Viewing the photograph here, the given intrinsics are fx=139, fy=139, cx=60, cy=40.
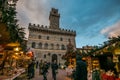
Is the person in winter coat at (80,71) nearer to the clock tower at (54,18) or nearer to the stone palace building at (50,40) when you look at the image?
the stone palace building at (50,40)

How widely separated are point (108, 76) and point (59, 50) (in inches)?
1435

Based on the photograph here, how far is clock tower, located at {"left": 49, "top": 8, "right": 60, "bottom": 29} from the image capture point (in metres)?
48.0

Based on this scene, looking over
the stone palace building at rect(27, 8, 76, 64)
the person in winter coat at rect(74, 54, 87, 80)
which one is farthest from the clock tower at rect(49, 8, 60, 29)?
the person in winter coat at rect(74, 54, 87, 80)

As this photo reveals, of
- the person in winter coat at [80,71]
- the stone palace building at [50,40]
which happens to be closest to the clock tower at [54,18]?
the stone palace building at [50,40]

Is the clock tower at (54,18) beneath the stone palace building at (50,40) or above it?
above

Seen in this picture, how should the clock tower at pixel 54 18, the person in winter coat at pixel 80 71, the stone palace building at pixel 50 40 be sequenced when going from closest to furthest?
the person in winter coat at pixel 80 71 < the stone palace building at pixel 50 40 < the clock tower at pixel 54 18

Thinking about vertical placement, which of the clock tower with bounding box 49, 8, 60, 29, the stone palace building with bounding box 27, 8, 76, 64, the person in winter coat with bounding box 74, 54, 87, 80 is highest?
the clock tower with bounding box 49, 8, 60, 29

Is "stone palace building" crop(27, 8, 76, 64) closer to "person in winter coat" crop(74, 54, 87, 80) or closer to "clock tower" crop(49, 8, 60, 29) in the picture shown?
"clock tower" crop(49, 8, 60, 29)

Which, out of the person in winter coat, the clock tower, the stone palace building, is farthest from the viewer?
the clock tower

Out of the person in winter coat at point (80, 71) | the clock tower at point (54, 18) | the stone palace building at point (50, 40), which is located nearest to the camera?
the person in winter coat at point (80, 71)

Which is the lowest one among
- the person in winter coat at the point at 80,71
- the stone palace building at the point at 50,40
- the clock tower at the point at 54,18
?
the person in winter coat at the point at 80,71

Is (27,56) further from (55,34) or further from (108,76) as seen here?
(55,34)

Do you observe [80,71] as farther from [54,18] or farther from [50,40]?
[54,18]

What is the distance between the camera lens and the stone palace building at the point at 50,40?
42406 millimetres
